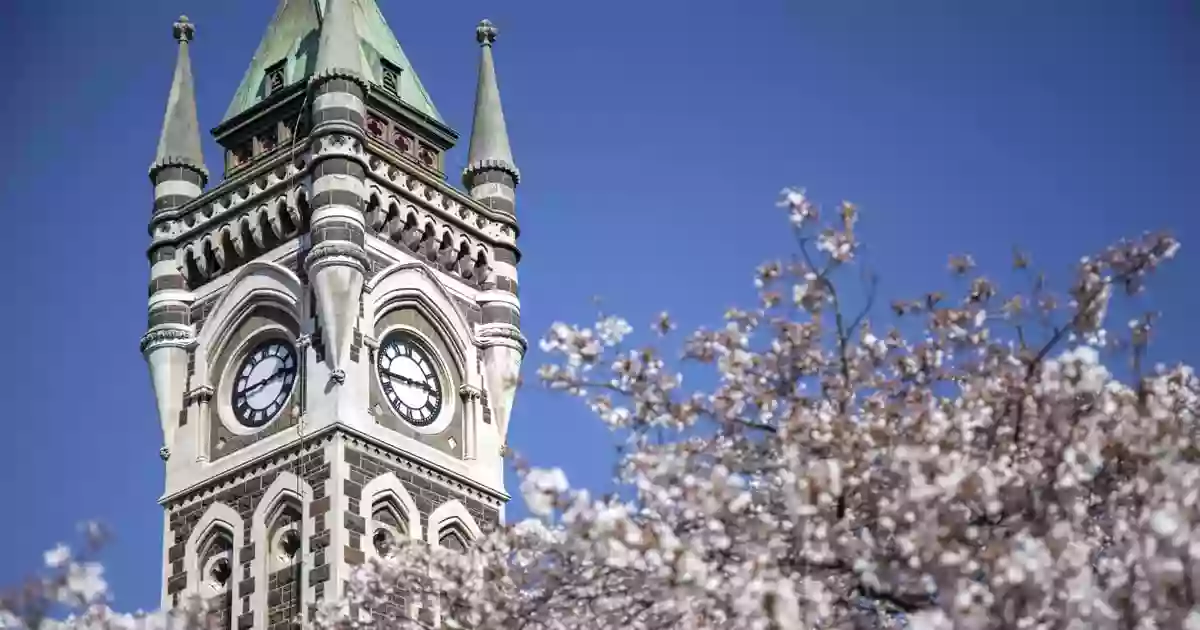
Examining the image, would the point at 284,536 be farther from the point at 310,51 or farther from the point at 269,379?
the point at 310,51

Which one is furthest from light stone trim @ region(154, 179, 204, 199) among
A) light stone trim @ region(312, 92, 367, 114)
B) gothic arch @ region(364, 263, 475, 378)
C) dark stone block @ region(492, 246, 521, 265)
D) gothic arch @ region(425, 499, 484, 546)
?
gothic arch @ region(425, 499, 484, 546)

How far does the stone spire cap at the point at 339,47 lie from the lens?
39688 millimetres

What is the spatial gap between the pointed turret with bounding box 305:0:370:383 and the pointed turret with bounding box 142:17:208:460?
3.75 meters

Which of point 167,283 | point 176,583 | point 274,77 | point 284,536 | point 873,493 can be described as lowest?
point 873,493

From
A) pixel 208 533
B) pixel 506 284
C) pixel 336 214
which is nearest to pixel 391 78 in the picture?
pixel 506 284

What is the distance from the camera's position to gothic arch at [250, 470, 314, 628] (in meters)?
36.2

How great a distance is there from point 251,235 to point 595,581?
23.4 meters

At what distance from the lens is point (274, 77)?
4303 centimetres

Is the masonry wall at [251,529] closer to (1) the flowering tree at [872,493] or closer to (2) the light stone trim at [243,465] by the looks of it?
(2) the light stone trim at [243,465]

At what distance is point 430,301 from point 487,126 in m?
5.37

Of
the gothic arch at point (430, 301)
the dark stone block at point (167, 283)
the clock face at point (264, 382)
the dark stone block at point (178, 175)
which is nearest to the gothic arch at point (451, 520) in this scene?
the gothic arch at point (430, 301)

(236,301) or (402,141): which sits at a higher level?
(402,141)

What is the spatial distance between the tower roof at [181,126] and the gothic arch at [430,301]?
18.1 ft

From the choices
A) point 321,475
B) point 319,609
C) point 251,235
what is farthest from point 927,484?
point 251,235
